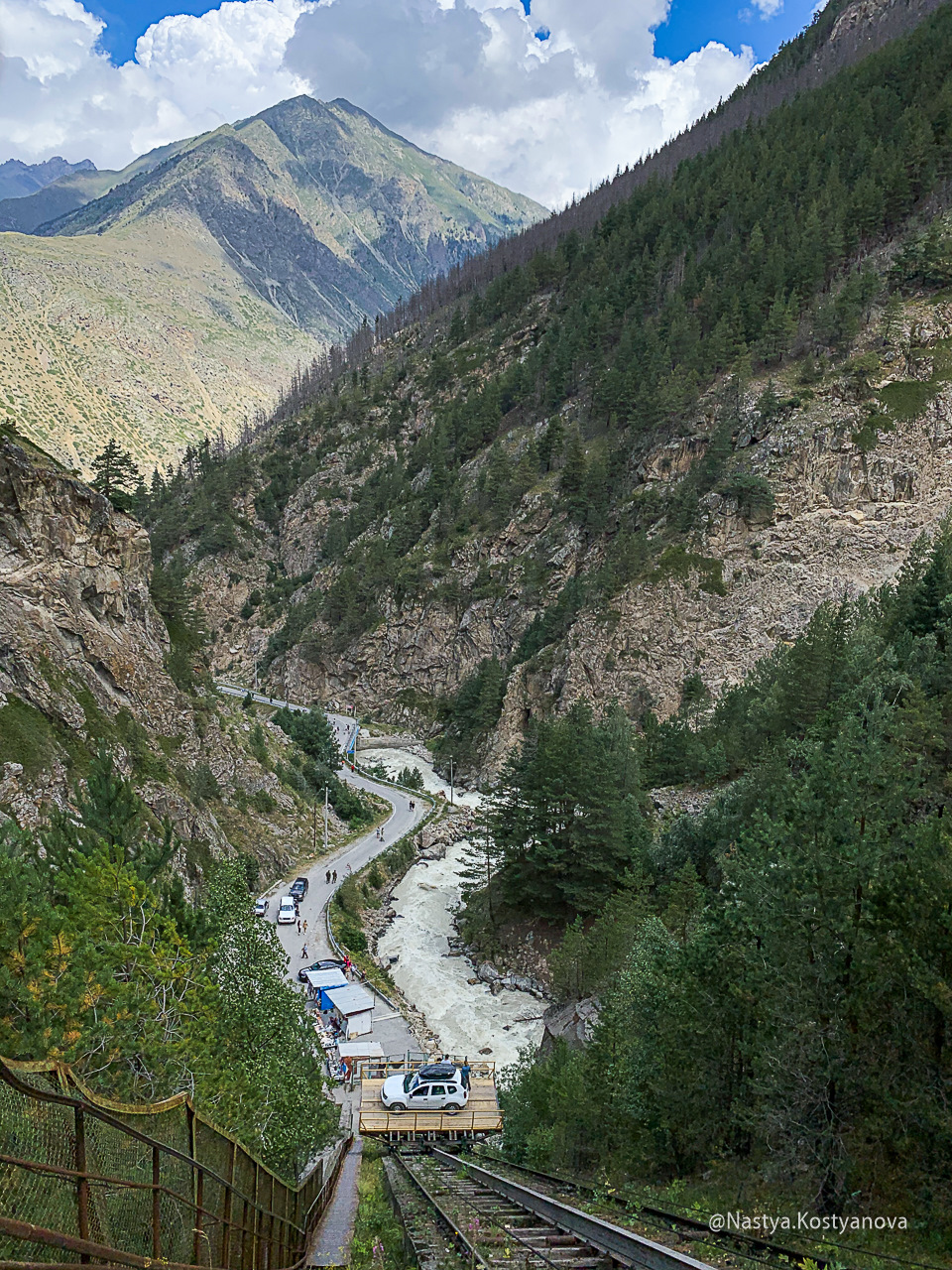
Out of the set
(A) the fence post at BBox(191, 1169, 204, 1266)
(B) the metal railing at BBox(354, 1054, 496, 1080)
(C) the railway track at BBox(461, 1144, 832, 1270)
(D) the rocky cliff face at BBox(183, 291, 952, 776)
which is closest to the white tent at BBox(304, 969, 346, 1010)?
(B) the metal railing at BBox(354, 1054, 496, 1080)

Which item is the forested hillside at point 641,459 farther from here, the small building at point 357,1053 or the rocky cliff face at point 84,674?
the small building at point 357,1053

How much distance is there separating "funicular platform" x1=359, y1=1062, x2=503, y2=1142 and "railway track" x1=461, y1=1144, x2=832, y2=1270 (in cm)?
955

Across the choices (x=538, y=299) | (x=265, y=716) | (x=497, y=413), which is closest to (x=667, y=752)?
(x=265, y=716)

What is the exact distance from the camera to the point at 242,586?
4633 inches

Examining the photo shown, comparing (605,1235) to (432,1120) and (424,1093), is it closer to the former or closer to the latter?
(432,1120)

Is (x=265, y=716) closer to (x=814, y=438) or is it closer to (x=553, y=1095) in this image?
(x=814, y=438)

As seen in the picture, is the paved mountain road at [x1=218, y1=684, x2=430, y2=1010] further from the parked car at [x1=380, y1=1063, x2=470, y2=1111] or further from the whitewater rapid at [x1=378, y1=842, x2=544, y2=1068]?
the parked car at [x1=380, y1=1063, x2=470, y2=1111]

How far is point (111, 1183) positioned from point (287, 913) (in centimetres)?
3740

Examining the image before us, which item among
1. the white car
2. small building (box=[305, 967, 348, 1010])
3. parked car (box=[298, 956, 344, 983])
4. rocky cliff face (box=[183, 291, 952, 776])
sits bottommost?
small building (box=[305, 967, 348, 1010])

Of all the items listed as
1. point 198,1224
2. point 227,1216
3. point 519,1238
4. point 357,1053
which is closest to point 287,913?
point 357,1053

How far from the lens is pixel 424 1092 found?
22328mm

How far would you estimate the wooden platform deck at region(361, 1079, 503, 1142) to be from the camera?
21.5m

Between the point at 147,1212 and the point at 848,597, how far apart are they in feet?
194

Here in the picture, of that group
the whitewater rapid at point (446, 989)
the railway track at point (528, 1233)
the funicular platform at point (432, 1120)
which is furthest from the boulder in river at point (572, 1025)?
the railway track at point (528, 1233)
